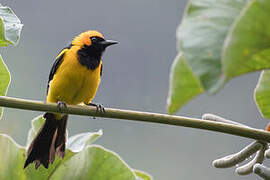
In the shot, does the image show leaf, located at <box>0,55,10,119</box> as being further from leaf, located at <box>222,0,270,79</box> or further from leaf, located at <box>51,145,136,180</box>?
leaf, located at <box>222,0,270,79</box>

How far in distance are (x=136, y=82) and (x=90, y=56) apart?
490 inches

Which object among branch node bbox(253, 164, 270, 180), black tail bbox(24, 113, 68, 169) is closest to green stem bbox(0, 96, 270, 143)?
branch node bbox(253, 164, 270, 180)

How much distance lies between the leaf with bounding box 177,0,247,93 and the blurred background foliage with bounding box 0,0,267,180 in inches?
403

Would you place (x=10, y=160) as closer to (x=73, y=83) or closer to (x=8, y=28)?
(x=8, y=28)

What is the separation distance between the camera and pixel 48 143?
2.39 metres

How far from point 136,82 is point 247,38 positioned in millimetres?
14661

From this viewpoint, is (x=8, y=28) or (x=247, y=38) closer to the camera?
(x=247, y=38)

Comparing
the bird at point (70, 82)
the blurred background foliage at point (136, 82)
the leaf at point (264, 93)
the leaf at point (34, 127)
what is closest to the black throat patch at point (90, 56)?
the bird at point (70, 82)

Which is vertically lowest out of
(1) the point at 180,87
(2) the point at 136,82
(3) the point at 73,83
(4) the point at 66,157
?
(2) the point at 136,82

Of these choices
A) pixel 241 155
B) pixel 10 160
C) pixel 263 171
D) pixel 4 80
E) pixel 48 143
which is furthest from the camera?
pixel 48 143

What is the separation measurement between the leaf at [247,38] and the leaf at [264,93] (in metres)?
0.36

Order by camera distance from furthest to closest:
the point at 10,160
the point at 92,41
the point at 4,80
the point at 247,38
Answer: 1. the point at 92,41
2. the point at 10,160
3. the point at 4,80
4. the point at 247,38

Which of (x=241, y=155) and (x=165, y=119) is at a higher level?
(x=165, y=119)

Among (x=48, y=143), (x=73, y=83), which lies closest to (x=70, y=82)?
(x=73, y=83)
